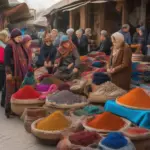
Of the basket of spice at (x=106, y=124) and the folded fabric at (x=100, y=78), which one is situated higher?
the folded fabric at (x=100, y=78)

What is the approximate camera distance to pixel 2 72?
8375mm

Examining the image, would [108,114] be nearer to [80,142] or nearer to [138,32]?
[80,142]

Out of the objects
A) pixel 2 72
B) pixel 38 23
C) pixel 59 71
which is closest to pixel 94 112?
pixel 59 71

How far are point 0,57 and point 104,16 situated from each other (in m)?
7.16

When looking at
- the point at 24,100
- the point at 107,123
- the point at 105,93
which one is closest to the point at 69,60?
the point at 24,100

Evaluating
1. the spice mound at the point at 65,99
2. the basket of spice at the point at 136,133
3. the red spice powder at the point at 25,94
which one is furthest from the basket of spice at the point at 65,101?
the basket of spice at the point at 136,133

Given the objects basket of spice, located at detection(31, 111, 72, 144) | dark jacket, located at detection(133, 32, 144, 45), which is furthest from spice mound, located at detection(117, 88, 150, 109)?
dark jacket, located at detection(133, 32, 144, 45)

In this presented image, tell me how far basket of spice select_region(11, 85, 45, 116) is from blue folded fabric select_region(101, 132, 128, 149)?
2.57m

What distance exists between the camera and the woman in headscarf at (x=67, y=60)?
7521 millimetres

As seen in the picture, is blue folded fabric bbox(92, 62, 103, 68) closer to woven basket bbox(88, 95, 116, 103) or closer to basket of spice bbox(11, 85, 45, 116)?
basket of spice bbox(11, 85, 45, 116)

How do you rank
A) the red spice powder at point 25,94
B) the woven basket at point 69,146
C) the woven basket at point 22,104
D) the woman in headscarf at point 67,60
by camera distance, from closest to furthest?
the woven basket at point 69,146 < the woven basket at point 22,104 < the red spice powder at point 25,94 < the woman in headscarf at point 67,60

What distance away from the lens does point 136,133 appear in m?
4.18

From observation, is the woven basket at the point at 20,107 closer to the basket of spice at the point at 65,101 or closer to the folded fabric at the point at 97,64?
the basket of spice at the point at 65,101

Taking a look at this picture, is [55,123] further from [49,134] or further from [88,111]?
[88,111]
